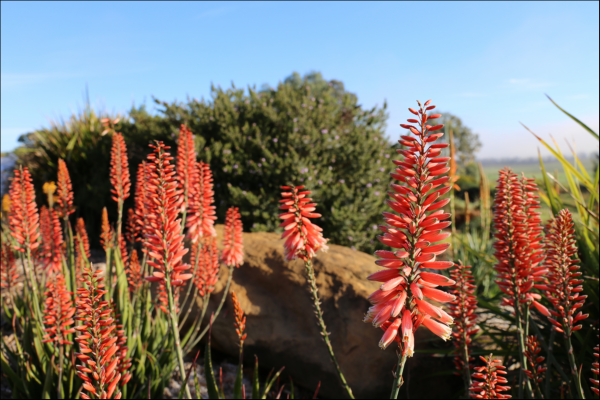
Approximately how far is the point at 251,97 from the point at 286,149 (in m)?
Result: 1.69

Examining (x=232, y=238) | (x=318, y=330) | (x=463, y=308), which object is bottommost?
(x=318, y=330)

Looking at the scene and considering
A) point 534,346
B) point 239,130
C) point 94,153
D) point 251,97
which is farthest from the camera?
point 94,153

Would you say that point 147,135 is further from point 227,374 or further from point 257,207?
point 227,374

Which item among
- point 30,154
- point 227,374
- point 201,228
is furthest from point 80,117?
point 201,228

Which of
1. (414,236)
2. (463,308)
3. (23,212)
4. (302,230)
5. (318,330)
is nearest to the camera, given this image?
(414,236)

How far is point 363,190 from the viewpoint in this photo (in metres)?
7.51

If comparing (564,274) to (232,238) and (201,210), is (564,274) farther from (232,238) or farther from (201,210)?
(232,238)

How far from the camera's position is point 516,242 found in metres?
2.10

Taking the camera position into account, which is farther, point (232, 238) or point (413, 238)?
point (232, 238)

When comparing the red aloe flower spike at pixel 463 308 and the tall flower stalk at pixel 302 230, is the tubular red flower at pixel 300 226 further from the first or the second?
the red aloe flower spike at pixel 463 308

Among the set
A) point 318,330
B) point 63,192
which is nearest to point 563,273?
point 318,330

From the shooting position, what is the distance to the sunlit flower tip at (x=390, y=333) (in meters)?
1.23

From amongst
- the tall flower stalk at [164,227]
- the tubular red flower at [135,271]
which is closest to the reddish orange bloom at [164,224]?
the tall flower stalk at [164,227]

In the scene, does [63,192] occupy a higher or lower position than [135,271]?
higher
